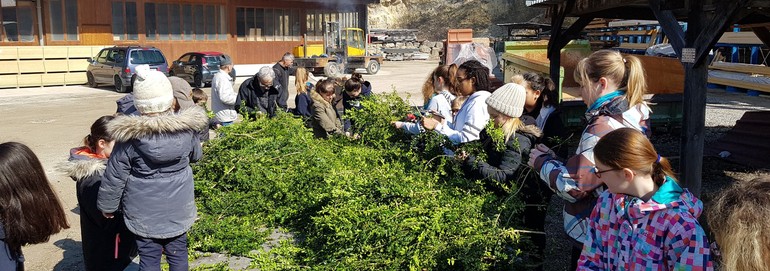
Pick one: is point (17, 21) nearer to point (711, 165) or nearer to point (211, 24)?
point (211, 24)

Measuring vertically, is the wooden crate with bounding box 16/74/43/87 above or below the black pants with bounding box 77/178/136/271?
above

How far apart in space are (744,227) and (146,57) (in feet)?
71.9

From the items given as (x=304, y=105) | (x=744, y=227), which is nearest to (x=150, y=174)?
(x=744, y=227)

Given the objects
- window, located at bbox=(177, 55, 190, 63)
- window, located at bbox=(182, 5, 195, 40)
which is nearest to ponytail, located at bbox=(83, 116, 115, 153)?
window, located at bbox=(177, 55, 190, 63)

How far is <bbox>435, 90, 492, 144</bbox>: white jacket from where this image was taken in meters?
4.67

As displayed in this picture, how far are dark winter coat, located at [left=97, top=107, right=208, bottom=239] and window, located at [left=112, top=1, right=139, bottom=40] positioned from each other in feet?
87.3

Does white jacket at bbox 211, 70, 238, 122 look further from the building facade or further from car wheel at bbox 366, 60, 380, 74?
car wheel at bbox 366, 60, 380, 74

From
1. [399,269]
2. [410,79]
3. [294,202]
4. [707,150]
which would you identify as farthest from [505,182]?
[410,79]

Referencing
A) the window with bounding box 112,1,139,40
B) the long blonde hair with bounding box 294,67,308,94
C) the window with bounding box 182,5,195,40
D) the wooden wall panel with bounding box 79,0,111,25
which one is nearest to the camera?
the long blonde hair with bounding box 294,67,308,94

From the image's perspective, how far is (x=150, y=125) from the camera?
3732mm

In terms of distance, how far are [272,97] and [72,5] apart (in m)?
21.9

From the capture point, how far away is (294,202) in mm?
5344

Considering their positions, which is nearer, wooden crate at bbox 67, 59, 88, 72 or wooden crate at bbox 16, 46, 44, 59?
wooden crate at bbox 16, 46, 44, 59

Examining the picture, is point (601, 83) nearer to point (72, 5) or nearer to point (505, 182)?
point (505, 182)
